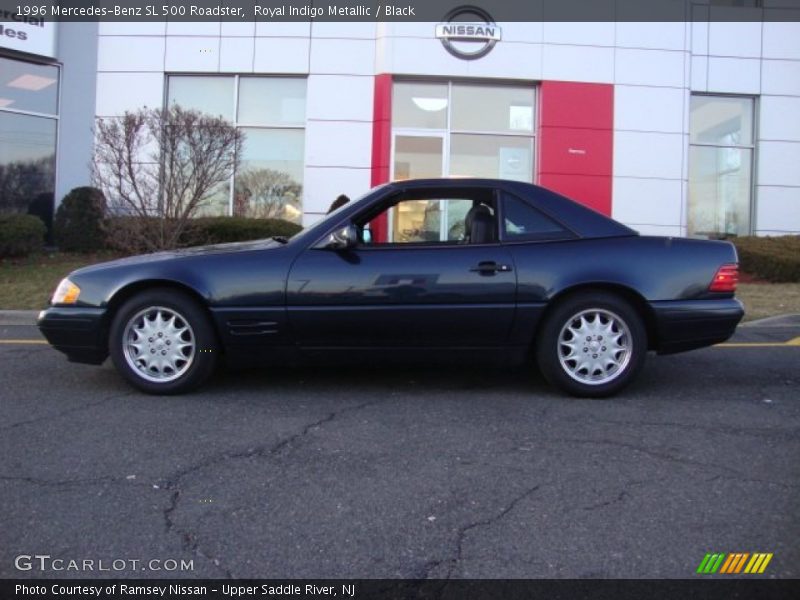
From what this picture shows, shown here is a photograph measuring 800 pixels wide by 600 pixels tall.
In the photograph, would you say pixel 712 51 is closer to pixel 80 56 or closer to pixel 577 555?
pixel 80 56

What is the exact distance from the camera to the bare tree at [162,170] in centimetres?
1053

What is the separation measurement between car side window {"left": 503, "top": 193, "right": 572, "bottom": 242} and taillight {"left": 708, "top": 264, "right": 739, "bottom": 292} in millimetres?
1015

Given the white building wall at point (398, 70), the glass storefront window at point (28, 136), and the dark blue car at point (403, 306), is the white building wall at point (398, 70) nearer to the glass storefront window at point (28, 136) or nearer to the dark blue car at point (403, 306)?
the glass storefront window at point (28, 136)

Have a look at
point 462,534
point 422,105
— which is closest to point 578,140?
point 422,105

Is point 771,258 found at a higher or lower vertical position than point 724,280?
higher

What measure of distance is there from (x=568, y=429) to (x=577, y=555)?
1.53m

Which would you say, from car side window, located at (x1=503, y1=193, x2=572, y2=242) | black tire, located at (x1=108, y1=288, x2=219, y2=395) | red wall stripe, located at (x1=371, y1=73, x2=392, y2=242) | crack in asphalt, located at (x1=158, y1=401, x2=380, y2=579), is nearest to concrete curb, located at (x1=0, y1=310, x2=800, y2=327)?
black tire, located at (x1=108, y1=288, x2=219, y2=395)

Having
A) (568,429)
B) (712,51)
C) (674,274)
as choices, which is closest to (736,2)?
(712,51)

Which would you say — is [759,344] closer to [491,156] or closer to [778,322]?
[778,322]

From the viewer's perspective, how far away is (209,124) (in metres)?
10.8

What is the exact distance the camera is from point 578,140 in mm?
13344

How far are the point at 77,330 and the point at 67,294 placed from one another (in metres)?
0.27

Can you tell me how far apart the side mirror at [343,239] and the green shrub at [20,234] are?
857 cm

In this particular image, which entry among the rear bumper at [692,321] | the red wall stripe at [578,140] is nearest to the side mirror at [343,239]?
the rear bumper at [692,321]
